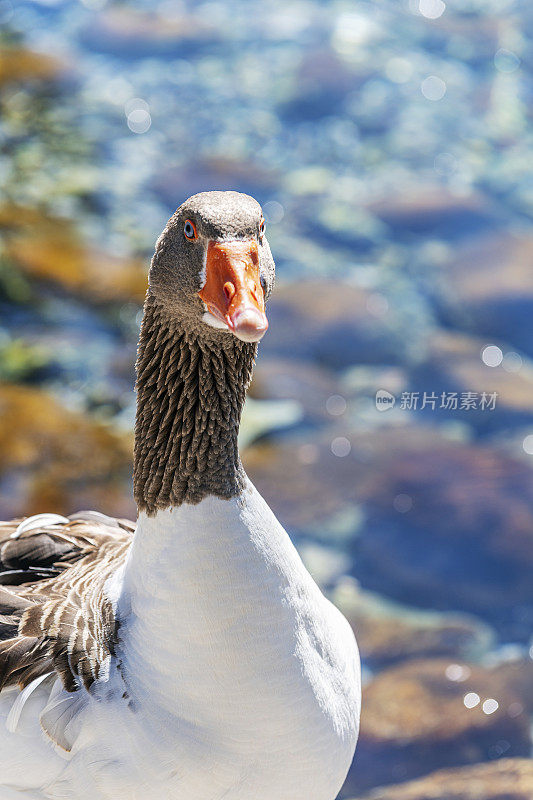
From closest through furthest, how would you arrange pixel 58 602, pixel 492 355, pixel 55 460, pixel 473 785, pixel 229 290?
pixel 229 290
pixel 58 602
pixel 473 785
pixel 55 460
pixel 492 355

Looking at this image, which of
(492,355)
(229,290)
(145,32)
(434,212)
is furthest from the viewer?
(145,32)

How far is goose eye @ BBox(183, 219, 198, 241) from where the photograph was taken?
2434 mm

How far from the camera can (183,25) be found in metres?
11.1

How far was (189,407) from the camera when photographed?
2.67 metres

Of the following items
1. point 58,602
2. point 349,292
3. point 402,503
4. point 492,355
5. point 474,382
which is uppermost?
point 349,292

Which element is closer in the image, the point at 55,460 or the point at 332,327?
the point at 55,460

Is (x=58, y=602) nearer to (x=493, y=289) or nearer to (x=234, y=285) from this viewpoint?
(x=234, y=285)

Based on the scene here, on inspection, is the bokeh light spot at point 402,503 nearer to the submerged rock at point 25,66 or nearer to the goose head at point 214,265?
the goose head at point 214,265

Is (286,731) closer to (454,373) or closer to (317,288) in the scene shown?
(454,373)

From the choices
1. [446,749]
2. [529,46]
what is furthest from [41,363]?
[529,46]

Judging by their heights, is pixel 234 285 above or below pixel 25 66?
below

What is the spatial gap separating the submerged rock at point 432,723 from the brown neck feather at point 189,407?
7.32 feet

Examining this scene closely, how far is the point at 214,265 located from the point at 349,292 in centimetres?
505

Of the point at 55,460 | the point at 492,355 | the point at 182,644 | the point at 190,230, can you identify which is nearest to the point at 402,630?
the point at 55,460
